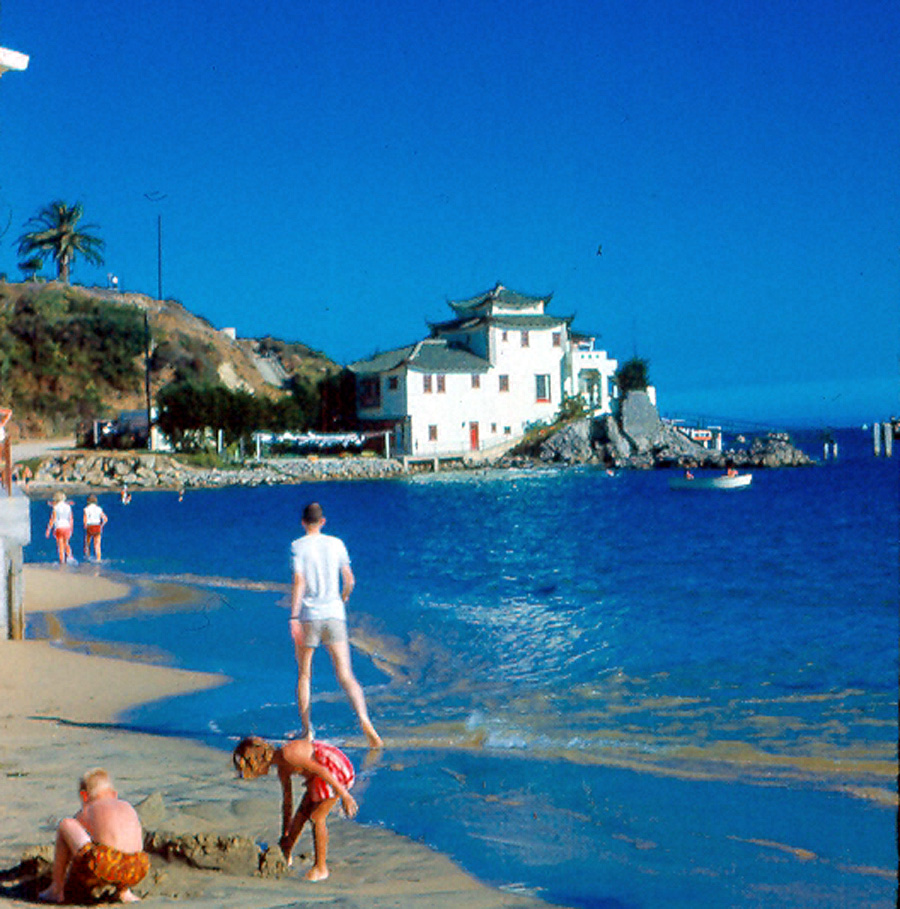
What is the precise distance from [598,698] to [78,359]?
6923 centimetres

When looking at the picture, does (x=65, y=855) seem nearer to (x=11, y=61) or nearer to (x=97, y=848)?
(x=97, y=848)

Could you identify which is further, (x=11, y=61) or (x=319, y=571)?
(x=11, y=61)

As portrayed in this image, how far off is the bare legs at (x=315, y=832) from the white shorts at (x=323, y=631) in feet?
7.86

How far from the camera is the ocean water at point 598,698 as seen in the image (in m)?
7.19

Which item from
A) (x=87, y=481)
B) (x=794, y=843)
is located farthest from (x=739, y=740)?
(x=87, y=481)

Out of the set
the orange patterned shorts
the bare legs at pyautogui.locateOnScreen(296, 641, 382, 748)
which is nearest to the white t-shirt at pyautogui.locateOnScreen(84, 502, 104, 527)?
the bare legs at pyautogui.locateOnScreen(296, 641, 382, 748)

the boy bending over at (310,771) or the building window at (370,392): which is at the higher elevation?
the building window at (370,392)

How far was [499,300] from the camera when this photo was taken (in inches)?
3137

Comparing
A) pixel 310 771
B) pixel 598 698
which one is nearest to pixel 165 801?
pixel 310 771

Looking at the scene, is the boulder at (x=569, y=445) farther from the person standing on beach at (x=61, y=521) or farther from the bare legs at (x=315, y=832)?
the bare legs at (x=315, y=832)

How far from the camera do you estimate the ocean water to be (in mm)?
7188

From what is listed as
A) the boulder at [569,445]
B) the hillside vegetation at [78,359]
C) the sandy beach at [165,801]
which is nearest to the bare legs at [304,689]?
the sandy beach at [165,801]

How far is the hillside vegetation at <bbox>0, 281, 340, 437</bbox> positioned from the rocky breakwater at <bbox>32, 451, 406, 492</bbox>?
612cm

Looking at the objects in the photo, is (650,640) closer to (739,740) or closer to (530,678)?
(530,678)
